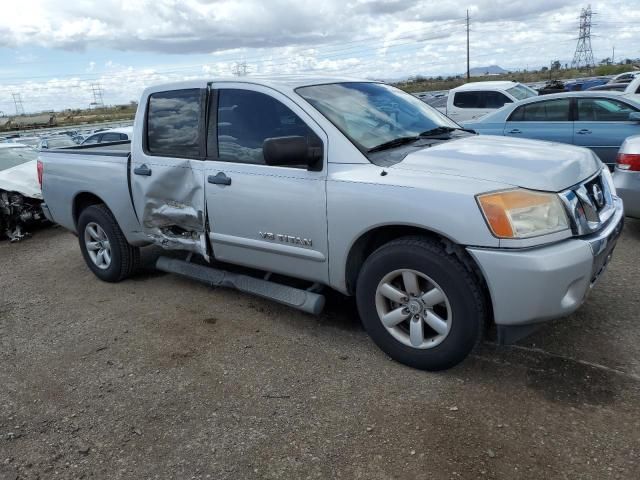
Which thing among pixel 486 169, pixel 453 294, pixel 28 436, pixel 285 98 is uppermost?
pixel 285 98

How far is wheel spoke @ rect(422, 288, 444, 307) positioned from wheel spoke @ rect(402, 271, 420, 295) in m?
0.06

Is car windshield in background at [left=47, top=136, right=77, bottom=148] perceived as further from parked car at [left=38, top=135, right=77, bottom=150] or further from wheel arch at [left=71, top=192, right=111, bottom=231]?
wheel arch at [left=71, top=192, right=111, bottom=231]

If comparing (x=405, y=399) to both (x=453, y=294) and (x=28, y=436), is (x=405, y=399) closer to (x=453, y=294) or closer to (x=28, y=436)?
(x=453, y=294)

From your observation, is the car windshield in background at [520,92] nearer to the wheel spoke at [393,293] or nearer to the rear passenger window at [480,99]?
the rear passenger window at [480,99]

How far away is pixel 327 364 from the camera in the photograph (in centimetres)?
353

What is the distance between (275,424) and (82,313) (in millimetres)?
2575

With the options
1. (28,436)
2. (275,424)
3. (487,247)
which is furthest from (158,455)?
(487,247)

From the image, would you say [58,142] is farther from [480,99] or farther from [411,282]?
[411,282]

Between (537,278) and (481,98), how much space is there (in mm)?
10890

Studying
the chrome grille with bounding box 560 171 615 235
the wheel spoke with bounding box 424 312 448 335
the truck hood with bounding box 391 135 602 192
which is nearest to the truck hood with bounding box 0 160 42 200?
the truck hood with bounding box 391 135 602 192

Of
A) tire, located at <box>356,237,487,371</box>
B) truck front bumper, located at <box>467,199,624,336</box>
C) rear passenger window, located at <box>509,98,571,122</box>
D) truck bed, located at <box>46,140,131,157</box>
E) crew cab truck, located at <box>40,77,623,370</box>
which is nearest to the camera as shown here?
truck front bumper, located at <box>467,199,624,336</box>

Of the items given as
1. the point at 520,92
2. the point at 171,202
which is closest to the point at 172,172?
the point at 171,202

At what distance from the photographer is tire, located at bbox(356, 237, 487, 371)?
2994 mm

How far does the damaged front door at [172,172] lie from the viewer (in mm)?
4227
